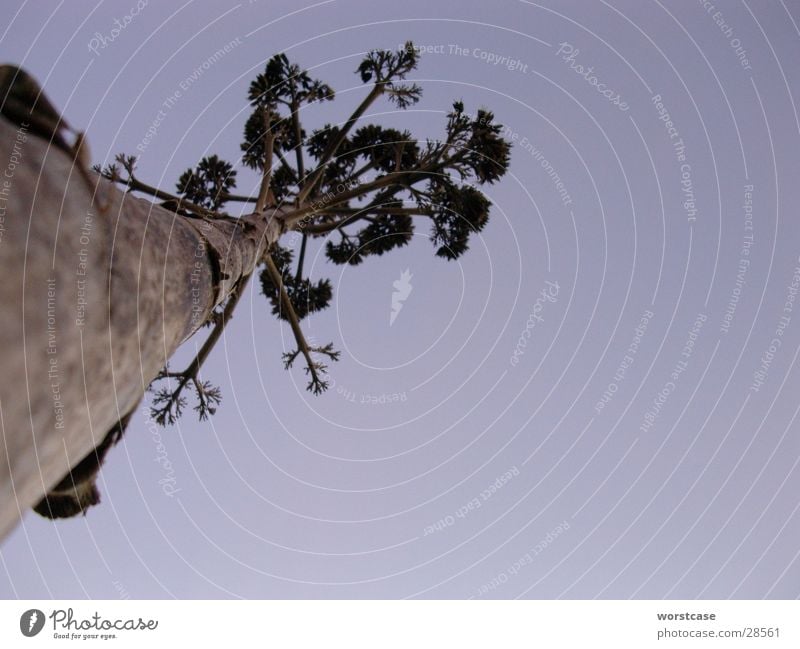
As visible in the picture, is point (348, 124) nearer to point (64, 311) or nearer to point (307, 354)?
point (307, 354)

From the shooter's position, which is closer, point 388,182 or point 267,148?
point 267,148

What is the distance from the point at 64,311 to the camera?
1.82 metres

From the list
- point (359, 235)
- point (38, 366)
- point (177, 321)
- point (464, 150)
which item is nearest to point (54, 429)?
point (38, 366)

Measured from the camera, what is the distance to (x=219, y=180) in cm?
931

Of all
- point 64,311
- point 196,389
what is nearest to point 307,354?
point 196,389

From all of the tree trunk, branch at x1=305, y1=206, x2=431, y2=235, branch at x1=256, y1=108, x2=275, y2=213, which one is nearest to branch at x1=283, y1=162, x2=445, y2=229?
branch at x1=305, y1=206, x2=431, y2=235

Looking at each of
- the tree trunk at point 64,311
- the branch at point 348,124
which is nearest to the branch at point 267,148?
the branch at point 348,124

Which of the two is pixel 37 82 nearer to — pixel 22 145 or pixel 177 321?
pixel 22 145

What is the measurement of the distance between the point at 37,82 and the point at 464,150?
7.27 meters

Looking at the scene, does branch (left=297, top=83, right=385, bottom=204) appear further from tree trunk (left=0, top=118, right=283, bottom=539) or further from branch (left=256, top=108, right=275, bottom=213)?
tree trunk (left=0, top=118, right=283, bottom=539)

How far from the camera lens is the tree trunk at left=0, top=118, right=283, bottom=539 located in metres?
1.63

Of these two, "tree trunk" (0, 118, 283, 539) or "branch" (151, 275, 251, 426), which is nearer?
"tree trunk" (0, 118, 283, 539)

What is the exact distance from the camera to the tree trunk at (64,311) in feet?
5.35

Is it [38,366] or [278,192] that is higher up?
[278,192]
